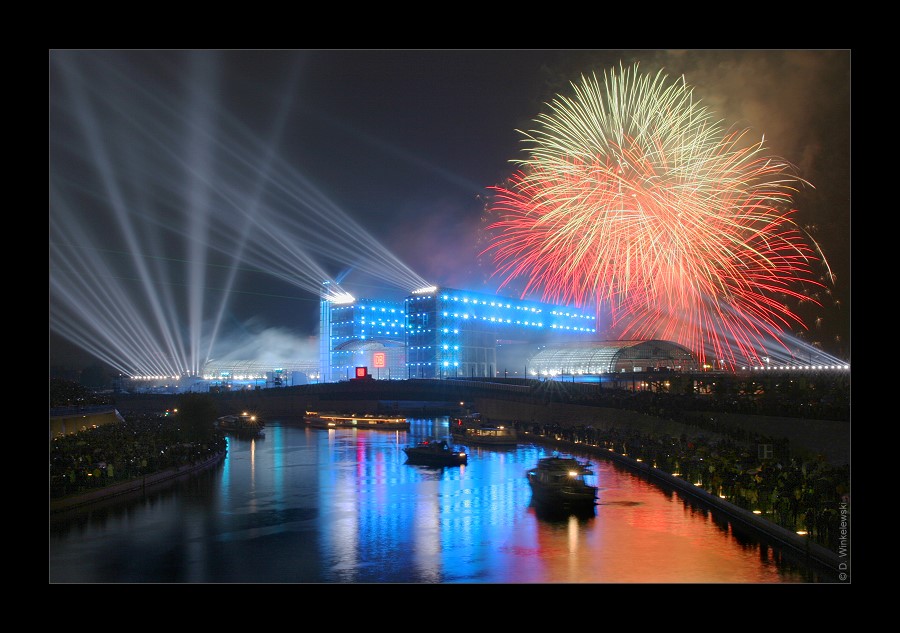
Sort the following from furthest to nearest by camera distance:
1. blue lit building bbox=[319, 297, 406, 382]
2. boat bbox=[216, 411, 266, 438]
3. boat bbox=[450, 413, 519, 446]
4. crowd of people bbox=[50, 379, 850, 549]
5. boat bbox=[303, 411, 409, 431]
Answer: blue lit building bbox=[319, 297, 406, 382] < boat bbox=[303, 411, 409, 431] < boat bbox=[216, 411, 266, 438] < boat bbox=[450, 413, 519, 446] < crowd of people bbox=[50, 379, 850, 549]

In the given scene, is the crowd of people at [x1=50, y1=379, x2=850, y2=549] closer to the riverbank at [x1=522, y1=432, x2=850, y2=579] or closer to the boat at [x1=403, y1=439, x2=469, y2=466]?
the riverbank at [x1=522, y1=432, x2=850, y2=579]

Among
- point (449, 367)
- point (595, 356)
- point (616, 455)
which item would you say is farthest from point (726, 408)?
point (449, 367)

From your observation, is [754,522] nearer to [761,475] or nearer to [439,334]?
[761,475]

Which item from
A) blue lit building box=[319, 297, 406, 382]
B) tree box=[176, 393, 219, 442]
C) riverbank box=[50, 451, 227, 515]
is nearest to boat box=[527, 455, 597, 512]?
riverbank box=[50, 451, 227, 515]

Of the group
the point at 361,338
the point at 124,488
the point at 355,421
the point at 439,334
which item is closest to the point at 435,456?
the point at 124,488

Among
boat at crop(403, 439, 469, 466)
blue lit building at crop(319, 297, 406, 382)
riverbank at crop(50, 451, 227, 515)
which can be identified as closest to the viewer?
riverbank at crop(50, 451, 227, 515)
